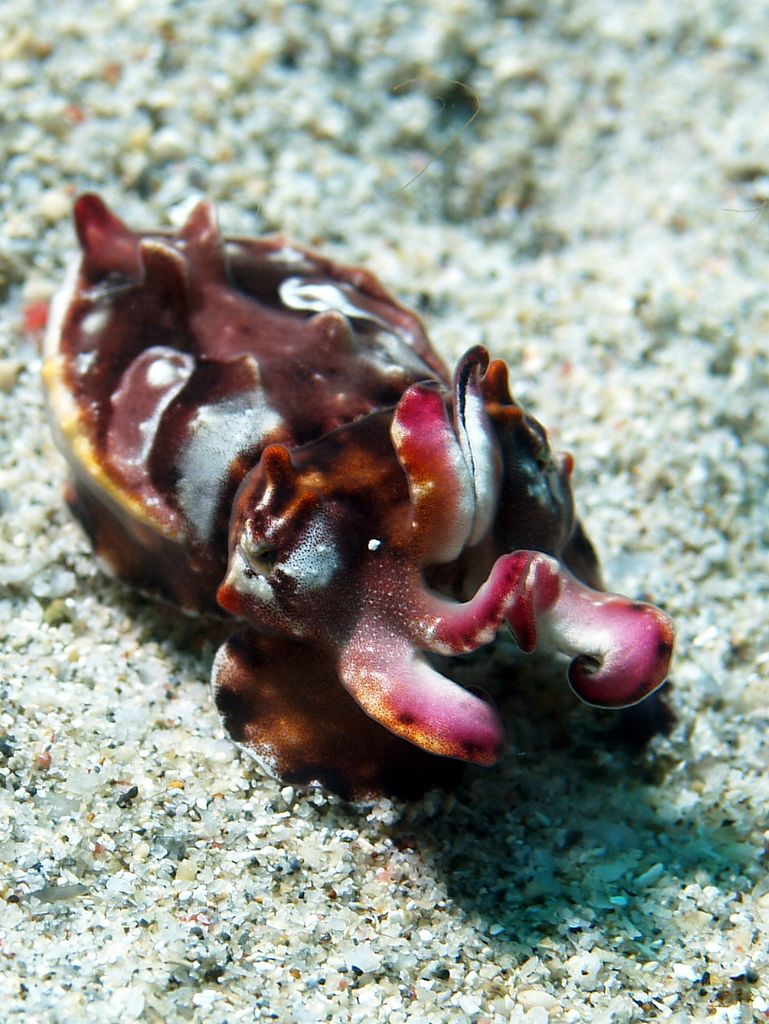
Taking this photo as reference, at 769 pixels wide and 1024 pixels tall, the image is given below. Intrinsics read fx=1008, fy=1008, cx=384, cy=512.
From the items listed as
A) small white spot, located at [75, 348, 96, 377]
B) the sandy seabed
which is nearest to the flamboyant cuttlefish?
small white spot, located at [75, 348, 96, 377]

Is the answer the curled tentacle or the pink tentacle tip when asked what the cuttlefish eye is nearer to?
the curled tentacle

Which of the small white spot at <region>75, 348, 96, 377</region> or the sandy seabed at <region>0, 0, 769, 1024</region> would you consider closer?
the sandy seabed at <region>0, 0, 769, 1024</region>

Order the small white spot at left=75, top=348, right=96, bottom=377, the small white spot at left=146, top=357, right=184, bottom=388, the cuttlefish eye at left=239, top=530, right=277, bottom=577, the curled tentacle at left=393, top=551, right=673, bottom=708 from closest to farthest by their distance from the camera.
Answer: the curled tentacle at left=393, top=551, right=673, bottom=708
the cuttlefish eye at left=239, top=530, right=277, bottom=577
the small white spot at left=146, top=357, right=184, bottom=388
the small white spot at left=75, top=348, right=96, bottom=377

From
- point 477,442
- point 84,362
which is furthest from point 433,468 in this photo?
point 84,362

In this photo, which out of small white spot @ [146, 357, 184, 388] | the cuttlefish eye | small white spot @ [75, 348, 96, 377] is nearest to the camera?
the cuttlefish eye

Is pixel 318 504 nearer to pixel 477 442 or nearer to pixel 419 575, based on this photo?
pixel 419 575

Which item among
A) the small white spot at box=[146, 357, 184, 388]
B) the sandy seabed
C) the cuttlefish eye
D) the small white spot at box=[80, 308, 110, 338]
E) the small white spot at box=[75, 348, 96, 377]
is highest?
the small white spot at box=[80, 308, 110, 338]
